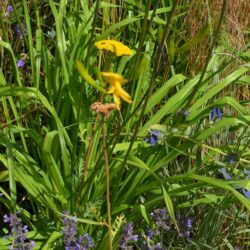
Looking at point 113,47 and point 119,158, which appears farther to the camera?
point 119,158

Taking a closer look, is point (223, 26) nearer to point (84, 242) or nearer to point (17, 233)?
point (84, 242)

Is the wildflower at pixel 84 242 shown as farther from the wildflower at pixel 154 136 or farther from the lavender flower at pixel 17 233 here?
the wildflower at pixel 154 136

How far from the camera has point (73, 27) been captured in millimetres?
2592

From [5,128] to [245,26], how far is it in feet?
4.17

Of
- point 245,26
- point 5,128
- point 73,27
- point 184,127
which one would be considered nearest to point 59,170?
point 5,128

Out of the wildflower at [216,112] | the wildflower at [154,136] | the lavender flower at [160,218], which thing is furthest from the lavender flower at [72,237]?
the wildflower at [216,112]

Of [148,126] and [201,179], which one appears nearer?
[201,179]

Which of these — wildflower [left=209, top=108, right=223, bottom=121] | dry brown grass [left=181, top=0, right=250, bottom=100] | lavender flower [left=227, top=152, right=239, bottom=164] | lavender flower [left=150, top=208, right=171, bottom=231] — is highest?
dry brown grass [left=181, top=0, right=250, bottom=100]

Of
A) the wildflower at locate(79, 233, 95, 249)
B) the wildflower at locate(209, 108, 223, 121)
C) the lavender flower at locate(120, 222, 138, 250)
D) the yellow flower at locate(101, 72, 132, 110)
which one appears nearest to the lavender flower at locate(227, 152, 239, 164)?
the wildflower at locate(209, 108, 223, 121)

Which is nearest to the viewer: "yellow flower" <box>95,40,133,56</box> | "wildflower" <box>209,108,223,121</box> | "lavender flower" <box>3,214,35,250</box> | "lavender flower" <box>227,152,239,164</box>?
"yellow flower" <box>95,40,133,56</box>

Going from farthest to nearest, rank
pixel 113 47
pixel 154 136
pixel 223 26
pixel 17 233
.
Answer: pixel 223 26, pixel 154 136, pixel 17 233, pixel 113 47

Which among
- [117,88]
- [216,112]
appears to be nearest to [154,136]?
[216,112]

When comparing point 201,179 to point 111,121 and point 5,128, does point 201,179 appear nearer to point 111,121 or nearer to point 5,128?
point 111,121

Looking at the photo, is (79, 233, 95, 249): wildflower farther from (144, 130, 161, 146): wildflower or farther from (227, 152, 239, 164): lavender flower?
(227, 152, 239, 164): lavender flower
